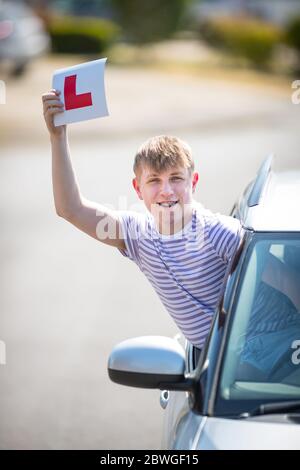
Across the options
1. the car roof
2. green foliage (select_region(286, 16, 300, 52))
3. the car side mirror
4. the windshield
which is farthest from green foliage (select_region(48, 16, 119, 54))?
the car side mirror

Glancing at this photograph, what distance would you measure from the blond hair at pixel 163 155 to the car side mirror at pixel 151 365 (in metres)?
0.70

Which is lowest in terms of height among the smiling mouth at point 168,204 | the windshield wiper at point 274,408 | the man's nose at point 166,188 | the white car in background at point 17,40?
the windshield wiper at point 274,408

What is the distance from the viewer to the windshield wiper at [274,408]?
2.94m

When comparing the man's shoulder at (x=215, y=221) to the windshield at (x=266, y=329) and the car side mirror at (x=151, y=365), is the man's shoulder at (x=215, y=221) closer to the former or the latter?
the windshield at (x=266, y=329)

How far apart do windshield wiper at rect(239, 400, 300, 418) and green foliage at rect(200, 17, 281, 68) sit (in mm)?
30094

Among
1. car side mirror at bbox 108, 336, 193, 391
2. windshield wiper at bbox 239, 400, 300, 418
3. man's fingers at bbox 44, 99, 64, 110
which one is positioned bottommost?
windshield wiper at bbox 239, 400, 300, 418

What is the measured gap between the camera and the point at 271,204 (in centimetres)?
358

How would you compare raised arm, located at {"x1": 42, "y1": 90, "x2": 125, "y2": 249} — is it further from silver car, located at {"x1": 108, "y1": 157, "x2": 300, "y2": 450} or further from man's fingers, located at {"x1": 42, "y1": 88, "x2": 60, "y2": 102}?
silver car, located at {"x1": 108, "y1": 157, "x2": 300, "y2": 450}

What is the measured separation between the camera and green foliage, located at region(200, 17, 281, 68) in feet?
107

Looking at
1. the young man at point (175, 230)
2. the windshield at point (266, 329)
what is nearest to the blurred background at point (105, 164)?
the young man at point (175, 230)

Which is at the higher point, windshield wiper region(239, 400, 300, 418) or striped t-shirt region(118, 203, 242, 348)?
striped t-shirt region(118, 203, 242, 348)

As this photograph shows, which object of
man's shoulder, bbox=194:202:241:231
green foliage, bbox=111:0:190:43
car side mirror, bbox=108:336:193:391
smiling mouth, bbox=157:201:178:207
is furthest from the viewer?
green foliage, bbox=111:0:190:43

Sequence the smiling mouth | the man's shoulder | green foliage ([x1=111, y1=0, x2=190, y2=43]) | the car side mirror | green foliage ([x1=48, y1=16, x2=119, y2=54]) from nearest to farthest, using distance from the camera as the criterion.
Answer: the car side mirror
the smiling mouth
the man's shoulder
green foliage ([x1=48, y1=16, x2=119, y2=54])
green foliage ([x1=111, y1=0, x2=190, y2=43])

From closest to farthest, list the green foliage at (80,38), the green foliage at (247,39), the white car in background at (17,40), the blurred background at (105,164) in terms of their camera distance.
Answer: the blurred background at (105,164)
the white car in background at (17,40)
the green foliage at (80,38)
the green foliage at (247,39)
